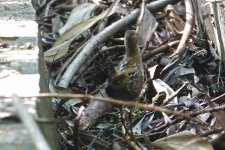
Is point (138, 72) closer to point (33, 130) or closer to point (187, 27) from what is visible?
point (187, 27)

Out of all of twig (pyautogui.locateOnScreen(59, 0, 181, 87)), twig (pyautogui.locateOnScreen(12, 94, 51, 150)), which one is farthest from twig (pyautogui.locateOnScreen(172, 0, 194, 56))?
twig (pyautogui.locateOnScreen(12, 94, 51, 150))

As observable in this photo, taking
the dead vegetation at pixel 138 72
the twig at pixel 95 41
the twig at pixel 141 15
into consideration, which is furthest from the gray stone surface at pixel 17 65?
the twig at pixel 141 15

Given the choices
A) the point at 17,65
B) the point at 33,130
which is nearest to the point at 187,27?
the point at 17,65

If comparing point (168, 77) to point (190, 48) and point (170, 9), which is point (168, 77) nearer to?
point (190, 48)

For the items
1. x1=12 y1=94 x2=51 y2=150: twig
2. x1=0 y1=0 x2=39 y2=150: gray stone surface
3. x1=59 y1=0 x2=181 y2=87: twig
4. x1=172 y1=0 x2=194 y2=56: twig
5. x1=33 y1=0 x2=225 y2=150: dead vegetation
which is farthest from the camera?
x1=172 y1=0 x2=194 y2=56: twig

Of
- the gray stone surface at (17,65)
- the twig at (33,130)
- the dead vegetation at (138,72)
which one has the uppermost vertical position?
the twig at (33,130)

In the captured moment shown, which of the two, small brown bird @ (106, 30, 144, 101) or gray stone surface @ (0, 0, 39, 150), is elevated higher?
gray stone surface @ (0, 0, 39, 150)

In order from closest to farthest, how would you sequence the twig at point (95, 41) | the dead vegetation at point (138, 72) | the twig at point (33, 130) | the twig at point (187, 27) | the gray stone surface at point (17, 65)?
the twig at point (33, 130) < the gray stone surface at point (17, 65) < the dead vegetation at point (138, 72) < the twig at point (95, 41) < the twig at point (187, 27)

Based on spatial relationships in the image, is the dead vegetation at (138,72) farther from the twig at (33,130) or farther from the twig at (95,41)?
the twig at (33,130)

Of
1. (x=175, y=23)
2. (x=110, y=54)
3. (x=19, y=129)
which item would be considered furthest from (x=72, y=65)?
(x=19, y=129)

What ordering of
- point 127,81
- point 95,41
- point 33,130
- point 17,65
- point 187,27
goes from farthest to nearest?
point 187,27 → point 95,41 → point 127,81 → point 17,65 → point 33,130

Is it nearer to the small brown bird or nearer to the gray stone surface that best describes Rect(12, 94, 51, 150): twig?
the gray stone surface
